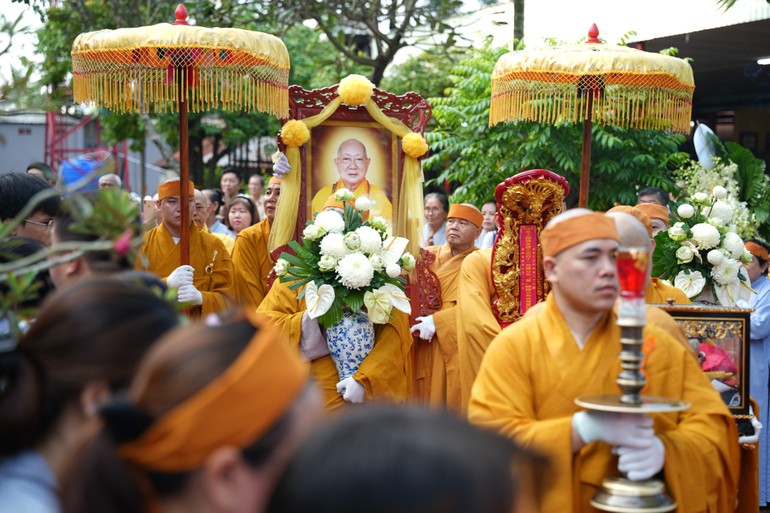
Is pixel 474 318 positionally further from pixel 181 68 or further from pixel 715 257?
pixel 181 68

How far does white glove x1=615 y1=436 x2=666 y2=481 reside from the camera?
2977 mm

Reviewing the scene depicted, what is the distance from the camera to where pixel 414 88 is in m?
16.0

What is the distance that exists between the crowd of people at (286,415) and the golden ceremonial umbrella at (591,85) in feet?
8.63

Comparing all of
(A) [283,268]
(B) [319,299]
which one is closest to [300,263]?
(A) [283,268]

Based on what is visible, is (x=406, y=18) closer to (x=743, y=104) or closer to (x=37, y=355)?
(x=743, y=104)

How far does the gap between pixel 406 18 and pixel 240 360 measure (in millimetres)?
11883

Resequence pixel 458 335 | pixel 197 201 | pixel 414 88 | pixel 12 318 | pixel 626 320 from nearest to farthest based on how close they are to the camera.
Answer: pixel 12 318
pixel 626 320
pixel 458 335
pixel 197 201
pixel 414 88

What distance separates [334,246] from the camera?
5.45 m

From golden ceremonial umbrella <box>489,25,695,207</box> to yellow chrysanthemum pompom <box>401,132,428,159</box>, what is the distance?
500mm

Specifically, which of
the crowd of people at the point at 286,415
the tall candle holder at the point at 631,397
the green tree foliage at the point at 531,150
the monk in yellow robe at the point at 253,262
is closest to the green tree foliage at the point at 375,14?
the green tree foliage at the point at 531,150

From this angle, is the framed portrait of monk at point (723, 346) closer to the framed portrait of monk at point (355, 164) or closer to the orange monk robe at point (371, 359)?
the orange monk robe at point (371, 359)

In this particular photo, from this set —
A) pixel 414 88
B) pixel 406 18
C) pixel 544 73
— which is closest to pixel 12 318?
pixel 544 73

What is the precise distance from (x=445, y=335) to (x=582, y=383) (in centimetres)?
356

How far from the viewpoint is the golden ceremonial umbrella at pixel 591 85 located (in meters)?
6.30
